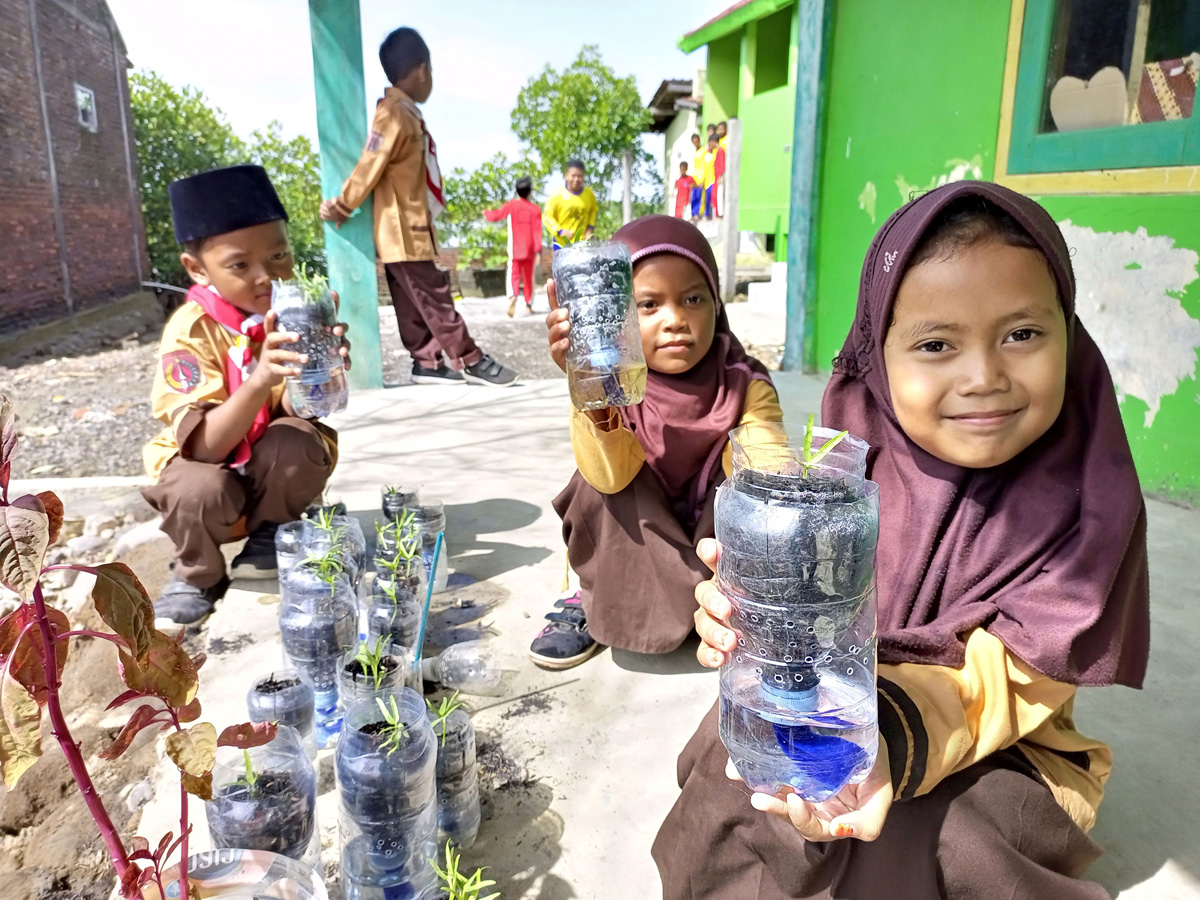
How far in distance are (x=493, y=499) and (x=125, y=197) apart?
15.9m

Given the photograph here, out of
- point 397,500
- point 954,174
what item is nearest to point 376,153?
point 397,500

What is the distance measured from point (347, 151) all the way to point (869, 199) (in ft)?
11.4

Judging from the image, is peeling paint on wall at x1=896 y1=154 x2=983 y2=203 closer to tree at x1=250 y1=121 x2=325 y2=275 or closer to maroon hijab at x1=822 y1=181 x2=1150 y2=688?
maroon hijab at x1=822 y1=181 x2=1150 y2=688

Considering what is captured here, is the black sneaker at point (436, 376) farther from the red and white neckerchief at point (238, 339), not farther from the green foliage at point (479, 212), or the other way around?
the green foliage at point (479, 212)

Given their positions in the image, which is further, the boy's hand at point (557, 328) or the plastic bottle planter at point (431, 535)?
the plastic bottle planter at point (431, 535)

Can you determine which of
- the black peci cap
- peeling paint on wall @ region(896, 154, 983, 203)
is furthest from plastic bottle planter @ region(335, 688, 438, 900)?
peeling paint on wall @ region(896, 154, 983, 203)

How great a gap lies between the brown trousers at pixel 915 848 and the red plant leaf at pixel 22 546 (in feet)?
3.47

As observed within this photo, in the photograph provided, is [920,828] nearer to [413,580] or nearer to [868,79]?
[413,580]

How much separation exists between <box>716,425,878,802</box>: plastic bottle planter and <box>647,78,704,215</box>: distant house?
1880cm

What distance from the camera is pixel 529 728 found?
7.07ft

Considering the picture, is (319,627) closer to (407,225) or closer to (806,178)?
(407,225)

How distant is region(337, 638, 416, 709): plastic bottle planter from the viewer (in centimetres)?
181

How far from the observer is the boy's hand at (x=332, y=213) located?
17.9 feet

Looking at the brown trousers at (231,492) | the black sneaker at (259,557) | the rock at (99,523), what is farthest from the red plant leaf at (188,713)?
the rock at (99,523)
